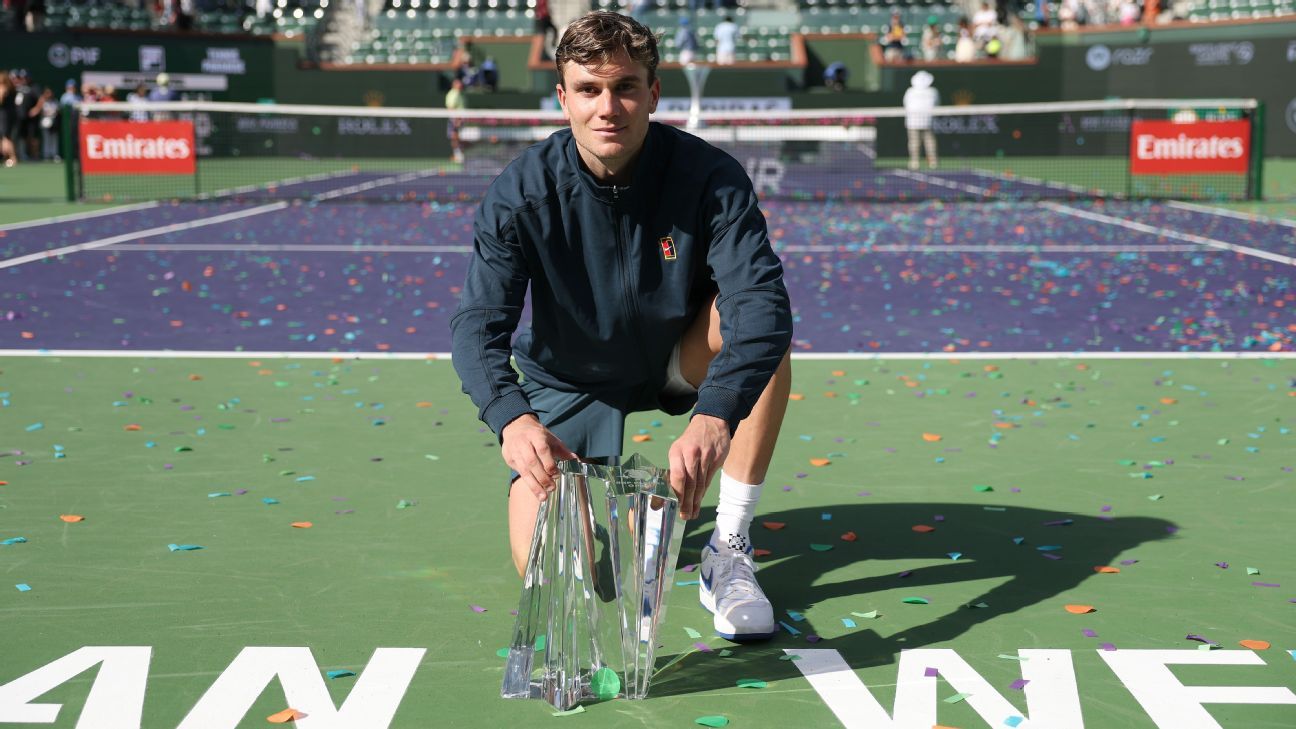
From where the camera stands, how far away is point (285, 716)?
317 centimetres

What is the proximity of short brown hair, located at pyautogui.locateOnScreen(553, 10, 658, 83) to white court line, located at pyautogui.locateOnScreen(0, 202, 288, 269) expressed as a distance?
952cm

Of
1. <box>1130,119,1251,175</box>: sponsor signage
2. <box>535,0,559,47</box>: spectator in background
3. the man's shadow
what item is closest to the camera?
the man's shadow

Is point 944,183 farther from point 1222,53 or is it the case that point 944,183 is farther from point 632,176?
point 632,176

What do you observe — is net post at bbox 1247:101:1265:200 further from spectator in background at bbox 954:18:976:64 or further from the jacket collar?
the jacket collar

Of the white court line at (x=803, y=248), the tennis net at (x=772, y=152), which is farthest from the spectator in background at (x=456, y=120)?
the white court line at (x=803, y=248)

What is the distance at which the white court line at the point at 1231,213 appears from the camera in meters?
15.3

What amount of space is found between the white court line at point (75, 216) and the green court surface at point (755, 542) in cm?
904

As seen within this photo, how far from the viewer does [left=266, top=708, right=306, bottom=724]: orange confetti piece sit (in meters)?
3.15

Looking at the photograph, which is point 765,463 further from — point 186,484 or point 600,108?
point 186,484

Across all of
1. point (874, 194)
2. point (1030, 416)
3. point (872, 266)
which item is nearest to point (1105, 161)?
point (874, 194)

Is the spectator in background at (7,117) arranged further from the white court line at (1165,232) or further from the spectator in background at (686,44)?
the white court line at (1165,232)

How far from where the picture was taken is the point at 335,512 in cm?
481

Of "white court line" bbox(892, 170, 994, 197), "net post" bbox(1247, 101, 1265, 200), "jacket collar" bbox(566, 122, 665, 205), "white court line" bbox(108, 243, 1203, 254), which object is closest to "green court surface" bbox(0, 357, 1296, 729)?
"jacket collar" bbox(566, 122, 665, 205)

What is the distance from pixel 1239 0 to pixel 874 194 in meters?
14.6
